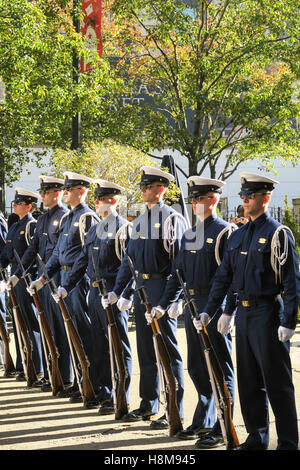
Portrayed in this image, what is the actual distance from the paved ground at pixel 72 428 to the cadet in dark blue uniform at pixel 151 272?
325 millimetres

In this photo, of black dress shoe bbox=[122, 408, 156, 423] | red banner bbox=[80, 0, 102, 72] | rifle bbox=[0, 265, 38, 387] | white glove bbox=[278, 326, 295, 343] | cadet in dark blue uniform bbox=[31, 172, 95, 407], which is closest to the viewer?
white glove bbox=[278, 326, 295, 343]

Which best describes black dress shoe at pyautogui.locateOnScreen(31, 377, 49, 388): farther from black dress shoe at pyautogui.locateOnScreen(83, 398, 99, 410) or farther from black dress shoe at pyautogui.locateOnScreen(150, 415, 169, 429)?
black dress shoe at pyautogui.locateOnScreen(150, 415, 169, 429)

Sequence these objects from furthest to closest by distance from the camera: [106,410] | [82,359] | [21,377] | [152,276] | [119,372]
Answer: [21,377], [82,359], [106,410], [119,372], [152,276]

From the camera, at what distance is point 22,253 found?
966cm

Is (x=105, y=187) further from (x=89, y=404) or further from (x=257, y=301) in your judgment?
(x=257, y=301)

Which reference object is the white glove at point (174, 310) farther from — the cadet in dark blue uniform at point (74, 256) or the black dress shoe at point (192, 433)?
the cadet in dark blue uniform at point (74, 256)

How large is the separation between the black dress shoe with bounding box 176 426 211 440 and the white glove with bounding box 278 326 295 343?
1.39m

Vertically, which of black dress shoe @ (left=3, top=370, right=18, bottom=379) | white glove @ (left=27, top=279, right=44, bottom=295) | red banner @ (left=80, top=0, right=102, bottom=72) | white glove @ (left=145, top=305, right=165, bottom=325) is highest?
red banner @ (left=80, top=0, right=102, bottom=72)

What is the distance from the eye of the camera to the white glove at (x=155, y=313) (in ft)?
21.4

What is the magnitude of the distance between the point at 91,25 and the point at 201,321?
10824mm

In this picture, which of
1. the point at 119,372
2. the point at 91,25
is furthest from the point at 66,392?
the point at 91,25

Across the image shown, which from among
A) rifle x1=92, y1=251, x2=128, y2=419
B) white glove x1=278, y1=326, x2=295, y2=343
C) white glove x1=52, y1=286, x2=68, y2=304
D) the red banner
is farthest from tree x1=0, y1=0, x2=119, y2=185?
white glove x1=278, y1=326, x2=295, y2=343

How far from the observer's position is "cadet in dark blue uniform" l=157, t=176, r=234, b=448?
6.27 meters

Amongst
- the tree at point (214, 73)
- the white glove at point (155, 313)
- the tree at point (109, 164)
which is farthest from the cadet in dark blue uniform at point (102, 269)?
the tree at point (214, 73)
